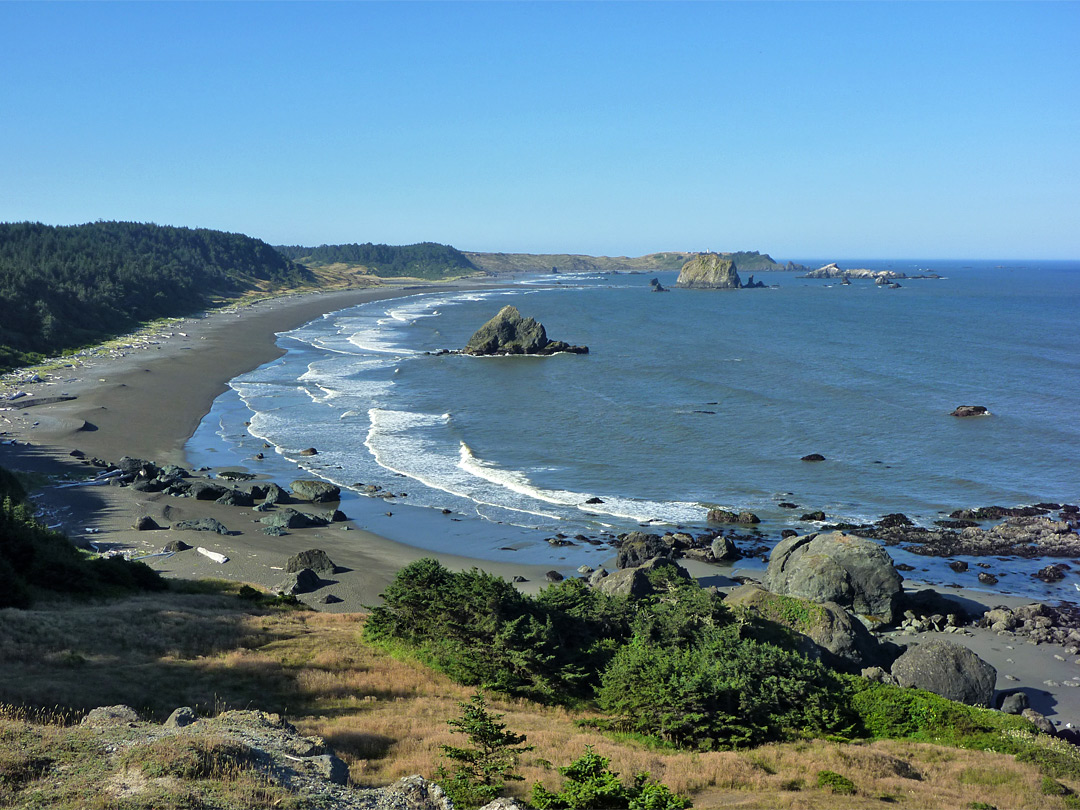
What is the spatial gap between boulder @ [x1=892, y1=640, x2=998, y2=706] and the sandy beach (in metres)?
2.27

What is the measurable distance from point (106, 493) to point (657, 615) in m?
32.2

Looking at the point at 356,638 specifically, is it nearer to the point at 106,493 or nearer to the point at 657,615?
the point at 657,615

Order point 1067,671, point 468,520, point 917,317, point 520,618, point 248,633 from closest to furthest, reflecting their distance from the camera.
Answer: point 520,618
point 248,633
point 1067,671
point 468,520
point 917,317

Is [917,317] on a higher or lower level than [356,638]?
higher

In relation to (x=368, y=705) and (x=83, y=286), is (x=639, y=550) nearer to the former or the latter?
(x=368, y=705)

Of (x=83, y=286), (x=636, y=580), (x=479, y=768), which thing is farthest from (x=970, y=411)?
(x=83, y=286)

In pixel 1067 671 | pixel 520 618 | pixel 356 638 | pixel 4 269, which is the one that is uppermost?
pixel 4 269

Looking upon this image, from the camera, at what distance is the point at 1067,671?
84.3 feet

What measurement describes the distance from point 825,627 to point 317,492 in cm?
2741

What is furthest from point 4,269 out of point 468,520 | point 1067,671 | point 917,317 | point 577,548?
point 917,317

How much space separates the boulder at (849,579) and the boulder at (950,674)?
5.59 m

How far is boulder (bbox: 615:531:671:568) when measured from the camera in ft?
110

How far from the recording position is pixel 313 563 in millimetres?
33031

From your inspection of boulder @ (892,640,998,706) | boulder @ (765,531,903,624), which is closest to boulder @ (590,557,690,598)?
boulder @ (765,531,903,624)
